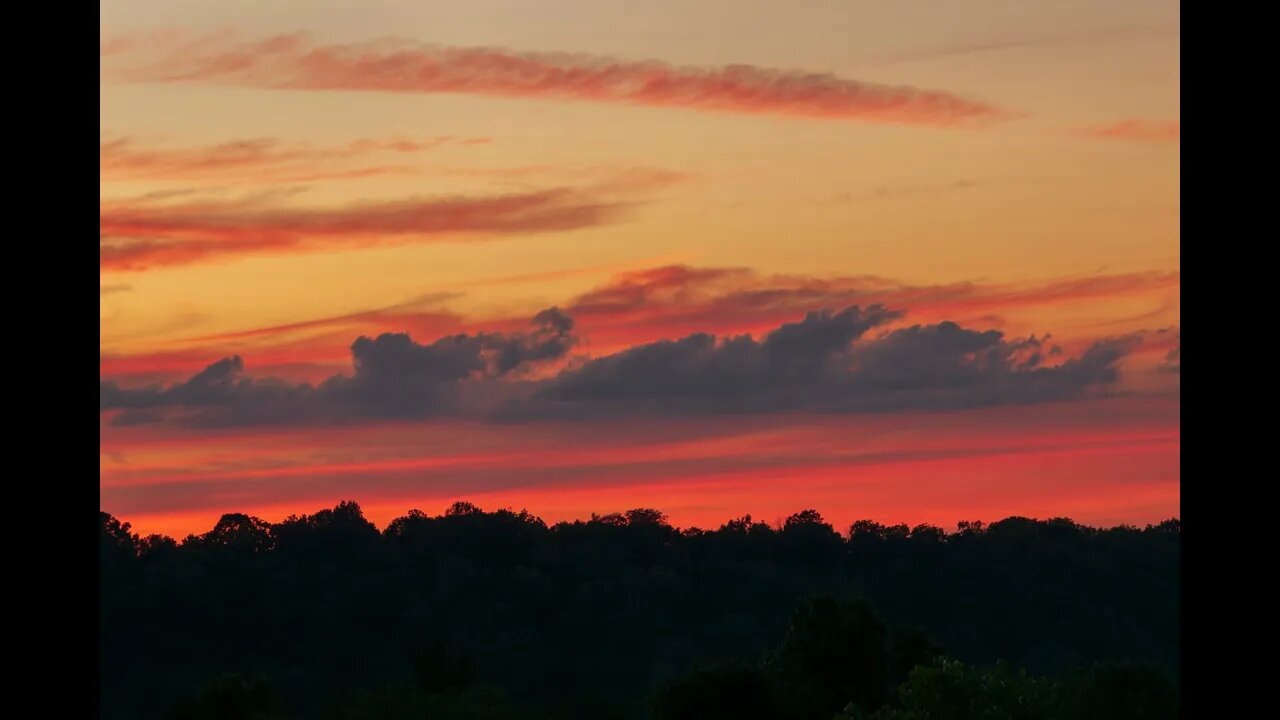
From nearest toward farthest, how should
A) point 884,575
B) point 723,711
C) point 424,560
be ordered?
point 723,711 < point 884,575 < point 424,560

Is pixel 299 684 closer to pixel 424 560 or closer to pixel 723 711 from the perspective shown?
pixel 424 560

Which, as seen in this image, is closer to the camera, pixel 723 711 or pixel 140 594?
pixel 723 711

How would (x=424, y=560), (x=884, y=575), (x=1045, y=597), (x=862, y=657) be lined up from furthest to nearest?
(x=424, y=560) → (x=884, y=575) → (x=1045, y=597) → (x=862, y=657)

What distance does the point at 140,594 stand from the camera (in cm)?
9894
